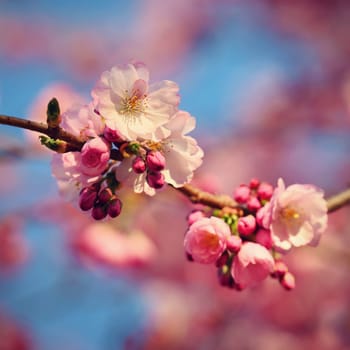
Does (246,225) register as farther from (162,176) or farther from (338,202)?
(338,202)

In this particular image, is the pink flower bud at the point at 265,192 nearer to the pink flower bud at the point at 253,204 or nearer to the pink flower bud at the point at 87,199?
the pink flower bud at the point at 253,204

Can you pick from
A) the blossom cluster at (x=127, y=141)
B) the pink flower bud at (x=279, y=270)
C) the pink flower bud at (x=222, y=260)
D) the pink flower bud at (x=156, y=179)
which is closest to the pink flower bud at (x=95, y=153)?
the blossom cluster at (x=127, y=141)

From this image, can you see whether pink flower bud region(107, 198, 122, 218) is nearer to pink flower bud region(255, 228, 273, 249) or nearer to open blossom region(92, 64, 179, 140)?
open blossom region(92, 64, 179, 140)

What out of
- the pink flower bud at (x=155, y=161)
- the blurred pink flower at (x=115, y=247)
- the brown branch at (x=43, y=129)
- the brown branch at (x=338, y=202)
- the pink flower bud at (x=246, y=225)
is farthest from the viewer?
the blurred pink flower at (x=115, y=247)

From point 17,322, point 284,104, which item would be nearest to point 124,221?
point 17,322

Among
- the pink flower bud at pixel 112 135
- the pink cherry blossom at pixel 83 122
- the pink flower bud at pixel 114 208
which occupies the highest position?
the pink cherry blossom at pixel 83 122

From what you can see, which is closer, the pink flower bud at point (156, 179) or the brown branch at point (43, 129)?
the brown branch at point (43, 129)
